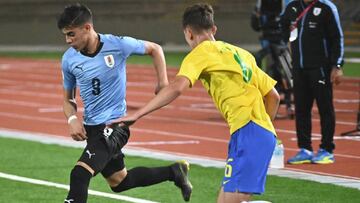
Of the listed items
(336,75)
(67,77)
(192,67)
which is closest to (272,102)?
(192,67)

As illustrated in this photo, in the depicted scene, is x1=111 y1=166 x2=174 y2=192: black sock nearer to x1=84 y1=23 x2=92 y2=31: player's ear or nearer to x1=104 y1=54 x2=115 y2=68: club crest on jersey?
x1=104 y1=54 x2=115 y2=68: club crest on jersey

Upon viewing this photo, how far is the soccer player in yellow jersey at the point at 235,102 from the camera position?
7.48 metres

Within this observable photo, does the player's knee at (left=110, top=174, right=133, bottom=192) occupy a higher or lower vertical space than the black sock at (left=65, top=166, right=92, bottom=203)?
lower

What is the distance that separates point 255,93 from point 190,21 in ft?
2.23

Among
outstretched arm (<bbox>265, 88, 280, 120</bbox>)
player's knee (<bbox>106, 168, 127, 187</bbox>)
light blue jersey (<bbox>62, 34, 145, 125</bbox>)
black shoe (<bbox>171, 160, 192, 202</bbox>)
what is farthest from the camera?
black shoe (<bbox>171, 160, 192, 202</bbox>)

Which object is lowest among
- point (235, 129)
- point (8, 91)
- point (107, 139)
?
point (8, 91)

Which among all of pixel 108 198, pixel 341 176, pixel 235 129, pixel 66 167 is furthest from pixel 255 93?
pixel 66 167

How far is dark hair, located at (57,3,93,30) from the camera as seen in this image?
340 inches

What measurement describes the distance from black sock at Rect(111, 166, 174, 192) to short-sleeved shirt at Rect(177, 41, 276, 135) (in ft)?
7.61

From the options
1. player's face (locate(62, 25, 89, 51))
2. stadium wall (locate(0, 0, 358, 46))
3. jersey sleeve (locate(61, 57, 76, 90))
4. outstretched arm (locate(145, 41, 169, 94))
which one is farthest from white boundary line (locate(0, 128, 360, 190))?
stadium wall (locate(0, 0, 358, 46))

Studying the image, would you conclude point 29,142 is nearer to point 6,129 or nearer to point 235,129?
point 6,129

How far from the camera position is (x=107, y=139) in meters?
8.91

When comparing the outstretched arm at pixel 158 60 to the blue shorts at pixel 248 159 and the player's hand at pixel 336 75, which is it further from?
the player's hand at pixel 336 75

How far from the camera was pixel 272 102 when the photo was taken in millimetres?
7926
